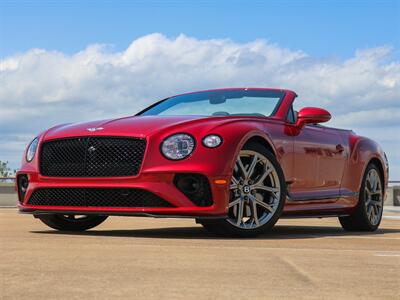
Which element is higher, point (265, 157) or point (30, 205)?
point (265, 157)

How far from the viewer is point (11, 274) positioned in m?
4.16

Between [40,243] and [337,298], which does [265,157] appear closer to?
[40,243]

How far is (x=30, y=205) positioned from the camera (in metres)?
7.42

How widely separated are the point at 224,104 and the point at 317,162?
3.68 ft

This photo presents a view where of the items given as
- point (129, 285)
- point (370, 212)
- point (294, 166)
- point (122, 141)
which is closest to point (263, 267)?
point (129, 285)

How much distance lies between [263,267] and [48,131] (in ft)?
11.6

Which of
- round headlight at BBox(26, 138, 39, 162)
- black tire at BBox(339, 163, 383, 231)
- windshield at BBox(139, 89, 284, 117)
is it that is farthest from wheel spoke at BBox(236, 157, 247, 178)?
black tire at BBox(339, 163, 383, 231)

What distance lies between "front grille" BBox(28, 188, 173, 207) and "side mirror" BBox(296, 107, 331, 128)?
2026 millimetres

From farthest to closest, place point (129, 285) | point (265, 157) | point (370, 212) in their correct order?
point (370, 212) < point (265, 157) < point (129, 285)

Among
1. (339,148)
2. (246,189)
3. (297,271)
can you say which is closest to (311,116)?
(339,148)

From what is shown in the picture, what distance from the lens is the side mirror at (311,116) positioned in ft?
26.6

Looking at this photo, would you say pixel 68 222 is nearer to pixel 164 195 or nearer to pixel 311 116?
pixel 164 195

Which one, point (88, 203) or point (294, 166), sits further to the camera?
point (294, 166)

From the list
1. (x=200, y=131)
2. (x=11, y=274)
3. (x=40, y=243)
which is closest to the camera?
(x=11, y=274)
